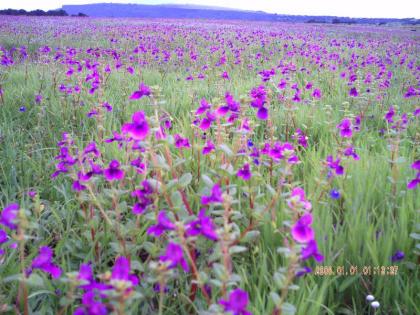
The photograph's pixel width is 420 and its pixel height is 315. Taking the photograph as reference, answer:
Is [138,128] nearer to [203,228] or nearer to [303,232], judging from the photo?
[203,228]

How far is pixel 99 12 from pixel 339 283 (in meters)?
131

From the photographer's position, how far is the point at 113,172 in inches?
64.4

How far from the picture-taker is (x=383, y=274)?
1.64 m

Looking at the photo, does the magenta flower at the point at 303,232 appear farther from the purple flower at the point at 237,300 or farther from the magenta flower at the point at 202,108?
the magenta flower at the point at 202,108

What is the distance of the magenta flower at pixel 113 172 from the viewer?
161cm

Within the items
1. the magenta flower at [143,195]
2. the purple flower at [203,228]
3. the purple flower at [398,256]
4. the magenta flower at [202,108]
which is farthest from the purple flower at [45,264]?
the purple flower at [398,256]

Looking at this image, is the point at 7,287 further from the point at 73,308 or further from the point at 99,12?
the point at 99,12

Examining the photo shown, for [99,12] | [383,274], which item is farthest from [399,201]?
[99,12]

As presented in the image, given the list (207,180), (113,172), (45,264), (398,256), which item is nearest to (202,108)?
(207,180)

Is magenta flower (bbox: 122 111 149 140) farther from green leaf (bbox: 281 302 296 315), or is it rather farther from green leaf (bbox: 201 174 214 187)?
green leaf (bbox: 281 302 296 315)

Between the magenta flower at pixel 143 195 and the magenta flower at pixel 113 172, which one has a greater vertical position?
the magenta flower at pixel 113 172
